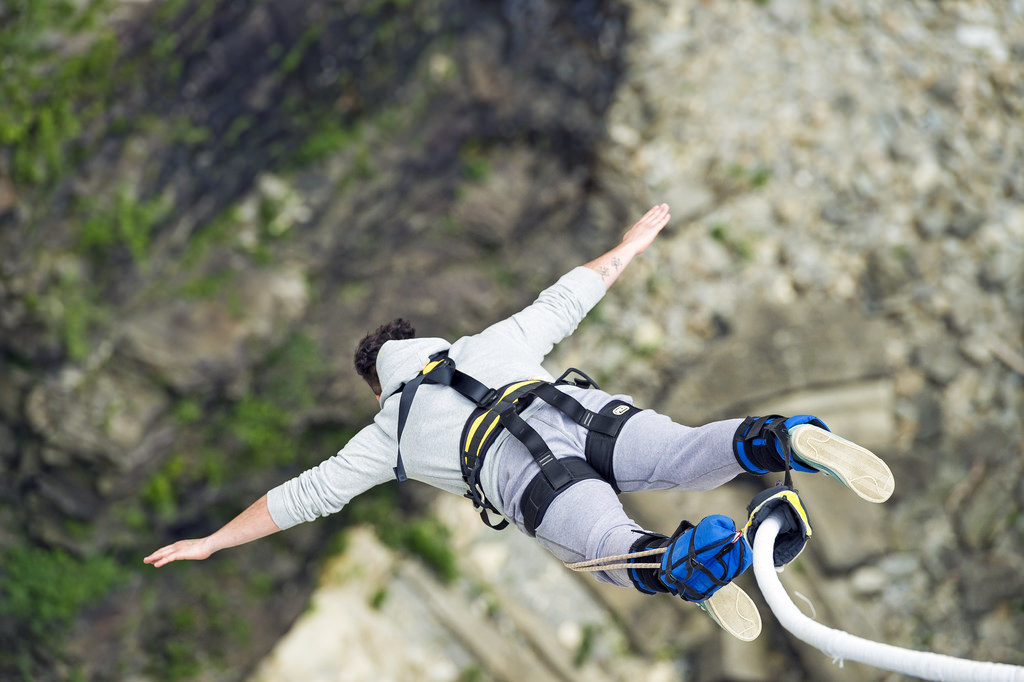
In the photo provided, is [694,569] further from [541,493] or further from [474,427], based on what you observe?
[474,427]

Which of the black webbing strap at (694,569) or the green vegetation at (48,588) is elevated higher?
the black webbing strap at (694,569)

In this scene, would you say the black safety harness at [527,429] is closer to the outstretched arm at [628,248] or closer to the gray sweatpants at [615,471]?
the gray sweatpants at [615,471]

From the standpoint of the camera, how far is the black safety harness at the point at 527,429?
3.05m

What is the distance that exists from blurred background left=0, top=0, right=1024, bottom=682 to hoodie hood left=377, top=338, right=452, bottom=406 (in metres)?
3.85

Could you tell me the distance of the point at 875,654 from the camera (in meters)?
2.05

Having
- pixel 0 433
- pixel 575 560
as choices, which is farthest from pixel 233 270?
pixel 575 560

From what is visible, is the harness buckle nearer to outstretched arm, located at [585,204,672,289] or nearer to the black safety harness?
the black safety harness

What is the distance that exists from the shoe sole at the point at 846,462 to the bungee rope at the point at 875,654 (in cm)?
40

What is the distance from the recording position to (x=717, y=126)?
29.9 feet

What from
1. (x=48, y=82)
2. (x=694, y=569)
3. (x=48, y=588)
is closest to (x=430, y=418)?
(x=694, y=569)

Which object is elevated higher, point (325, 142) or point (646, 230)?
point (646, 230)

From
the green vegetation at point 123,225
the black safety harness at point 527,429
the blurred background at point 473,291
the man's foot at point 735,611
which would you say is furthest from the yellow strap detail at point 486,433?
the green vegetation at point 123,225

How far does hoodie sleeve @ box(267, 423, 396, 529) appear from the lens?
10.6 ft

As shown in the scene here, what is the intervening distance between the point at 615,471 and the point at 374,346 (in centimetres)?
118
